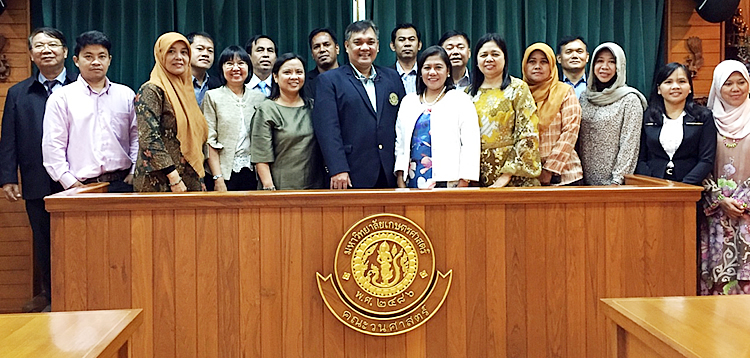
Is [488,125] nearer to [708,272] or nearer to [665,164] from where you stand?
[665,164]

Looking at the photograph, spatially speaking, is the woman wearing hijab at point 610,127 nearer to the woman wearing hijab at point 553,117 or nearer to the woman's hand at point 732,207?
the woman wearing hijab at point 553,117

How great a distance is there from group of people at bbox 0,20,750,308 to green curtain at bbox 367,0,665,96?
1.20 m

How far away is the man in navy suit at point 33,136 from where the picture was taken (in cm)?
381

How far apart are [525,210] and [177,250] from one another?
1360 millimetres

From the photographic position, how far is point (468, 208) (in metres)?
2.73

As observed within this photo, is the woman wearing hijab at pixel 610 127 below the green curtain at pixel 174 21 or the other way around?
below

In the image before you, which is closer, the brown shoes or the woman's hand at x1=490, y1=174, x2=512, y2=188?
the woman's hand at x1=490, y1=174, x2=512, y2=188

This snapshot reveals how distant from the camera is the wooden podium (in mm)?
2645

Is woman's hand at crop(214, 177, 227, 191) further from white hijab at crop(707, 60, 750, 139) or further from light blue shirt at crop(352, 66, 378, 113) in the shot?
white hijab at crop(707, 60, 750, 139)

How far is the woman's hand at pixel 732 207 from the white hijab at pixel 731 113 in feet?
1.11

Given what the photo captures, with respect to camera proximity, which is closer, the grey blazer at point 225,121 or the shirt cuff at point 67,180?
the shirt cuff at point 67,180

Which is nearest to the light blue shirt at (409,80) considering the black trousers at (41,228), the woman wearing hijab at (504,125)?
the woman wearing hijab at (504,125)

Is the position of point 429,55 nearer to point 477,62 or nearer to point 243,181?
point 477,62

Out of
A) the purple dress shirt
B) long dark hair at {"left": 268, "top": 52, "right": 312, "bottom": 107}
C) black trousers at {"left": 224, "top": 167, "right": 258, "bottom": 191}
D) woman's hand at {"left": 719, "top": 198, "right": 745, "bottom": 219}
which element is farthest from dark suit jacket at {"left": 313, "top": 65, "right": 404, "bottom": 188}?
woman's hand at {"left": 719, "top": 198, "right": 745, "bottom": 219}
